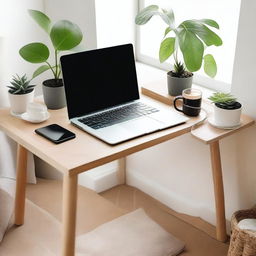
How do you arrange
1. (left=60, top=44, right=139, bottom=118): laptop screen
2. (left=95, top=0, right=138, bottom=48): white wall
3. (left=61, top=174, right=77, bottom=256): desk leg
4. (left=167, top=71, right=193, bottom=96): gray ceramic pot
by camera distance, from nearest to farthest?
(left=61, top=174, right=77, bottom=256): desk leg < (left=60, top=44, right=139, bottom=118): laptop screen < (left=167, top=71, right=193, bottom=96): gray ceramic pot < (left=95, top=0, right=138, bottom=48): white wall

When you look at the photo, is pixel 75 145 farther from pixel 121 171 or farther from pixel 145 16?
pixel 121 171

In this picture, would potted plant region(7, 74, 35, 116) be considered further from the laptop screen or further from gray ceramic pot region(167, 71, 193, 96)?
gray ceramic pot region(167, 71, 193, 96)

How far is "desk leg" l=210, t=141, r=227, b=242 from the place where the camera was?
204cm

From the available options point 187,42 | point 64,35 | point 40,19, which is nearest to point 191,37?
point 187,42

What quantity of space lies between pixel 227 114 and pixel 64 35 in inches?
27.7

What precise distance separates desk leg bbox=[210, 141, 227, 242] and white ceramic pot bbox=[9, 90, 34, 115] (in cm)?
79

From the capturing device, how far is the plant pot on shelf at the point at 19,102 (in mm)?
1951

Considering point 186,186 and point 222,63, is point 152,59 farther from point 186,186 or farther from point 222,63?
point 186,186

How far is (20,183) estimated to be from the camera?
2.17 metres

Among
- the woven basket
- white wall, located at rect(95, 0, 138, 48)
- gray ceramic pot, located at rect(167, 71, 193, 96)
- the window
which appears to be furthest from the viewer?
white wall, located at rect(95, 0, 138, 48)

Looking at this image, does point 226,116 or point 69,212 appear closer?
point 69,212

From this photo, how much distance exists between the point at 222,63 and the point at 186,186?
2.03 ft

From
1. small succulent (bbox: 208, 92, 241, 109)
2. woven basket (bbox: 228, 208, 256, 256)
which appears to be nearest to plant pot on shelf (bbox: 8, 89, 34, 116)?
small succulent (bbox: 208, 92, 241, 109)

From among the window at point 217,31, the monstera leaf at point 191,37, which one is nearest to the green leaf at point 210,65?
the monstera leaf at point 191,37
